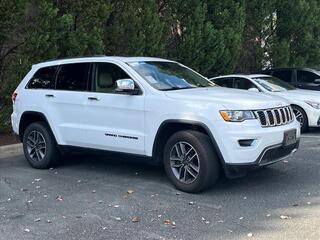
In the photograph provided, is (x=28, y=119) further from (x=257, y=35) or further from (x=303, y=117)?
(x=257, y=35)

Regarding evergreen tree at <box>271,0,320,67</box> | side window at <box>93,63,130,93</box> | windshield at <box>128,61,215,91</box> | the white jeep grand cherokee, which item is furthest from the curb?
evergreen tree at <box>271,0,320,67</box>

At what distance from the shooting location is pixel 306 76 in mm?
14227

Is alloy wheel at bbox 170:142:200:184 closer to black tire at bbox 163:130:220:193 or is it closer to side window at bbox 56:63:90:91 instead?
black tire at bbox 163:130:220:193

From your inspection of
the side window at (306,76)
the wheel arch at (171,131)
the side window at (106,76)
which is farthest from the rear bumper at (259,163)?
the side window at (306,76)

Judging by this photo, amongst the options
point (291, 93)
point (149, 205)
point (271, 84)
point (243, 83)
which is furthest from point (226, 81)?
point (149, 205)

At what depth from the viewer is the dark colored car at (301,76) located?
13938mm

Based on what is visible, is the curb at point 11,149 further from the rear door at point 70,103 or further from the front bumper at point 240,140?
the front bumper at point 240,140

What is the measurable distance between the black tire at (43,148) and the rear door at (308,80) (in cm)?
808

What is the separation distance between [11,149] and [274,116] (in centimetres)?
524

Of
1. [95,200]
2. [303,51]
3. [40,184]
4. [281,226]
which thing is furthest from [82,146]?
[303,51]

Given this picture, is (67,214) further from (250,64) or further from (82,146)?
(250,64)

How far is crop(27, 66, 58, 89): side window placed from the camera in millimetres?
8211

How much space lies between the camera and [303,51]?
19938 millimetres

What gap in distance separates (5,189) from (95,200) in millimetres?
1446
